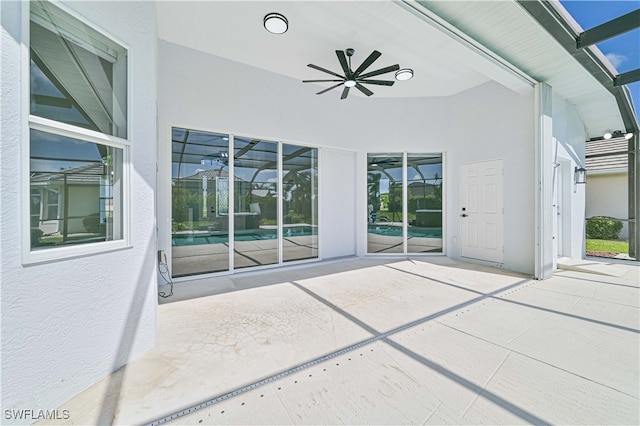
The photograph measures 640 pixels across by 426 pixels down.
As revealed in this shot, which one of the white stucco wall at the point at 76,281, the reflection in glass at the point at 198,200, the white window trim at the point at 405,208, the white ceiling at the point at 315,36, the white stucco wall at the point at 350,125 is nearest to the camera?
the white stucco wall at the point at 76,281

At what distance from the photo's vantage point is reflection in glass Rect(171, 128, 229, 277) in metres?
4.18

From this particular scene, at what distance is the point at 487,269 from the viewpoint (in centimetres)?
493

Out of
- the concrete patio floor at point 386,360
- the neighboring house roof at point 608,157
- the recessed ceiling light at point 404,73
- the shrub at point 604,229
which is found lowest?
the concrete patio floor at point 386,360

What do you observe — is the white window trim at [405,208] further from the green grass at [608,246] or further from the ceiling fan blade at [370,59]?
the green grass at [608,246]

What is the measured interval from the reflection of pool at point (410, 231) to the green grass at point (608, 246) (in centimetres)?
462

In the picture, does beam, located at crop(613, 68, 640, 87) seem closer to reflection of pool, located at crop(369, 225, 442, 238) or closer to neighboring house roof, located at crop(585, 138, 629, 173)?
reflection of pool, located at crop(369, 225, 442, 238)

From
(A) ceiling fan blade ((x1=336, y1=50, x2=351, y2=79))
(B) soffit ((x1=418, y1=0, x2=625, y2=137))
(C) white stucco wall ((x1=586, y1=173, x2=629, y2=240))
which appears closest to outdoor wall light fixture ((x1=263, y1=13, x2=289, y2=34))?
(A) ceiling fan blade ((x1=336, y1=50, x2=351, y2=79))

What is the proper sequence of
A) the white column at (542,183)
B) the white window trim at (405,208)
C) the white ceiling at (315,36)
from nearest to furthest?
1. the white ceiling at (315,36)
2. the white column at (542,183)
3. the white window trim at (405,208)

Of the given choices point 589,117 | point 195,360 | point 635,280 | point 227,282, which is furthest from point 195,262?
point 589,117

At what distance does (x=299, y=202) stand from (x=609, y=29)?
504 centimetres

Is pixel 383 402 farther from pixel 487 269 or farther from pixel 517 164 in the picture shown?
pixel 517 164

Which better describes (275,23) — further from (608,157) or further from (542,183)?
(608,157)

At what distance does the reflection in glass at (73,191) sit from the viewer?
158 centimetres

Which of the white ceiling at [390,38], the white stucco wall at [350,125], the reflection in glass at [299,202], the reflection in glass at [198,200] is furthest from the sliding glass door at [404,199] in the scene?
the reflection in glass at [198,200]
